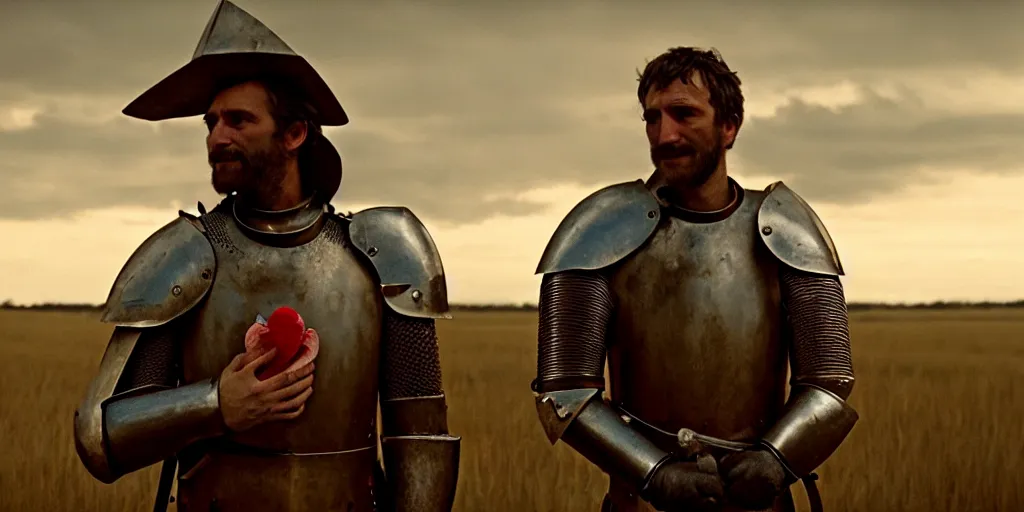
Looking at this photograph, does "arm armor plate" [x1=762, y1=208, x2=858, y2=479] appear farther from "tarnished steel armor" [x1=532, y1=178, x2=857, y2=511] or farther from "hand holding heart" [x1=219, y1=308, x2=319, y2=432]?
"hand holding heart" [x1=219, y1=308, x2=319, y2=432]

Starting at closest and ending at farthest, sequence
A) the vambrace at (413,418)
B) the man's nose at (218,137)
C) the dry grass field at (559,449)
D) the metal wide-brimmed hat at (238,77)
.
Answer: the man's nose at (218,137)
the metal wide-brimmed hat at (238,77)
the vambrace at (413,418)
the dry grass field at (559,449)

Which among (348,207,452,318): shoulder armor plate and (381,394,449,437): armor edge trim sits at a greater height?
(348,207,452,318): shoulder armor plate

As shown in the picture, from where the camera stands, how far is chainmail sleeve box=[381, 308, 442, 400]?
6785 mm

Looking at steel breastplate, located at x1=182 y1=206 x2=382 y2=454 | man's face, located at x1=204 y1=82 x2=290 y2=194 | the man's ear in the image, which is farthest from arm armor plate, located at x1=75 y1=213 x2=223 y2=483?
the man's ear

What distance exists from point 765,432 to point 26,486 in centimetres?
776

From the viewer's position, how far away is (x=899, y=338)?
35906mm

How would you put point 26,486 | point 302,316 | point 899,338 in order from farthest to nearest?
point 899,338 < point 26,486 < point 302,316

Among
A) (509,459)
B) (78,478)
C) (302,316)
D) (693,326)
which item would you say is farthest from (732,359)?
(78,478)

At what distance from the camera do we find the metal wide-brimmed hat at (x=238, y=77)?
6.69 meters

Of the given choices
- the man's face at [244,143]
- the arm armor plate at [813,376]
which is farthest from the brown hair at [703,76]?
the man's face at [244,143]

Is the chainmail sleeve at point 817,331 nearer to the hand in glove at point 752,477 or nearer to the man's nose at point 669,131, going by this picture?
the hand in glove at point 752,477

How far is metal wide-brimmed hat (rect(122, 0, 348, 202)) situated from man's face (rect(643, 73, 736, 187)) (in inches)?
61.6

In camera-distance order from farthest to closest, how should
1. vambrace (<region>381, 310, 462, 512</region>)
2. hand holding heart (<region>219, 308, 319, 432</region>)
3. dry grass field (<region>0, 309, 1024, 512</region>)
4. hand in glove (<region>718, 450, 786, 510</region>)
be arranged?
dry grass field (<region>0, 309, 1024, 512</region>) < vambrace (<region>381, 310, 462, 512</region>) < hand in glove (<region>718, 450, 786, 510</region>) < hand holding heart (<region>219, 308, 319, 432</region>)

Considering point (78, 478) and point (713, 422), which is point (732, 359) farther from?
point (78, 478)
